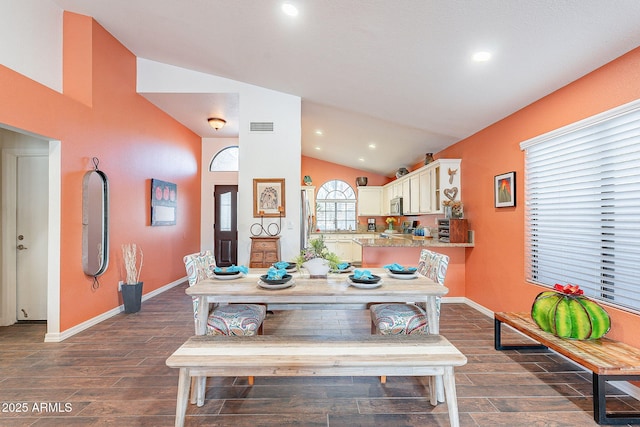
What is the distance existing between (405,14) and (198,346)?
8.48ft

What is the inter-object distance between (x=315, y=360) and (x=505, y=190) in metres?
2.98

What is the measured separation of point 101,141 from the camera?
3539mm

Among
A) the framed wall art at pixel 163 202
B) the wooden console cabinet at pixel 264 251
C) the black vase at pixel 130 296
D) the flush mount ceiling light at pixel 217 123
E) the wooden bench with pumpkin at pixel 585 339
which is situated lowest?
the black vase at pixel 130 296

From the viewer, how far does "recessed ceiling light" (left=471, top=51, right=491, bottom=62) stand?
2.35 m

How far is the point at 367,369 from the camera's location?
1.53m

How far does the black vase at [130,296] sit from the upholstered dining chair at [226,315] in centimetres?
193

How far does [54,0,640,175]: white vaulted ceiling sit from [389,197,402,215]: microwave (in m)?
1.86

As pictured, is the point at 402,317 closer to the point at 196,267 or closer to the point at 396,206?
the point at 196,267

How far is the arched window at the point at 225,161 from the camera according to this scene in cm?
658

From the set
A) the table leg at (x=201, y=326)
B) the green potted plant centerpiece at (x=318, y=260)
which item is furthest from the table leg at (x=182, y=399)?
the green potted plant centerpiece at (x=318, y=260)

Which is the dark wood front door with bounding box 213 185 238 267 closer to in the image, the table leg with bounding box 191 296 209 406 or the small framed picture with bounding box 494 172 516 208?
the table leg with bounding box 191 296 209 406

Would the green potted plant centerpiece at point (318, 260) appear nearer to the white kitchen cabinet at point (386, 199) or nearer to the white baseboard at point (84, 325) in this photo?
the white baseboard at point (84, 325)

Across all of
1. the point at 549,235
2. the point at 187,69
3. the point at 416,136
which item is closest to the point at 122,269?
the point at 187,69

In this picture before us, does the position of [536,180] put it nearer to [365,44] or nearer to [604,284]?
[604,284]
